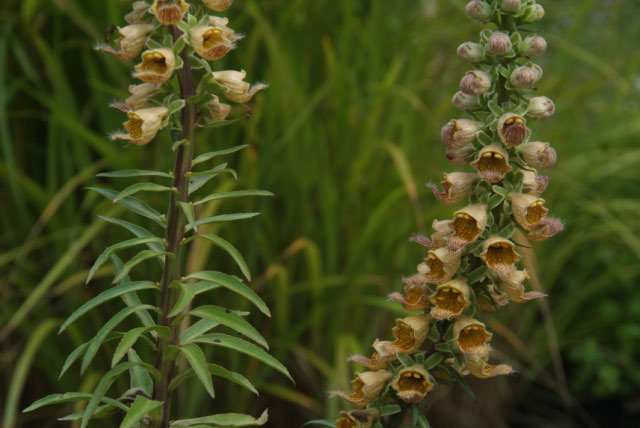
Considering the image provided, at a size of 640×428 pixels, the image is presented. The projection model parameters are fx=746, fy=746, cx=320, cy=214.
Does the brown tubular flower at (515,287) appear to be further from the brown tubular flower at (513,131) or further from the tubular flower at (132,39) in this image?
the tubular flower at (132,39)

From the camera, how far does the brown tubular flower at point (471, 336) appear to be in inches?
29.4

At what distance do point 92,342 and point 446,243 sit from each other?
1.21ft

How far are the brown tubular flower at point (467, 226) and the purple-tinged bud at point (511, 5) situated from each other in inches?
8.1

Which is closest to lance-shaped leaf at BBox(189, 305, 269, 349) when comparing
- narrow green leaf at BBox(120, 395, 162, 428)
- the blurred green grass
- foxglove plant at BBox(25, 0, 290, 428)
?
foxglove plant at BBox(25, 0, 290, 428)

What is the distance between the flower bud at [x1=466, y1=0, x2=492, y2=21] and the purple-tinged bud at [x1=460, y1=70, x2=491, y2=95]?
0.21 feet

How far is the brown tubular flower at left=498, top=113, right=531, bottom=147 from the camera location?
0.73 meters

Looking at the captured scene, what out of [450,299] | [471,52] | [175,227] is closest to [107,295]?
[175,227]

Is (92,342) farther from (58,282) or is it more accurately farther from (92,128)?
(92,128)

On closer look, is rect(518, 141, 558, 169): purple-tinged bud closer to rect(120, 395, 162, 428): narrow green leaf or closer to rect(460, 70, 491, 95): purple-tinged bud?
rect(460, 70, 491, 95): purple-tinged bud

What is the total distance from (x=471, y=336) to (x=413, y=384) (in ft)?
0.26

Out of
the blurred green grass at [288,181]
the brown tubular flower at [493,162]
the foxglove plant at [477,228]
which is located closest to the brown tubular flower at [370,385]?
the foxglove plant at [477,228]

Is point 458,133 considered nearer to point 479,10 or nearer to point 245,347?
point 479,10

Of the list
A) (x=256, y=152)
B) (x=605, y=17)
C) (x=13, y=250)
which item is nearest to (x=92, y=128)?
(x=13, y=250)

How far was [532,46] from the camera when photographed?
2.56ft
